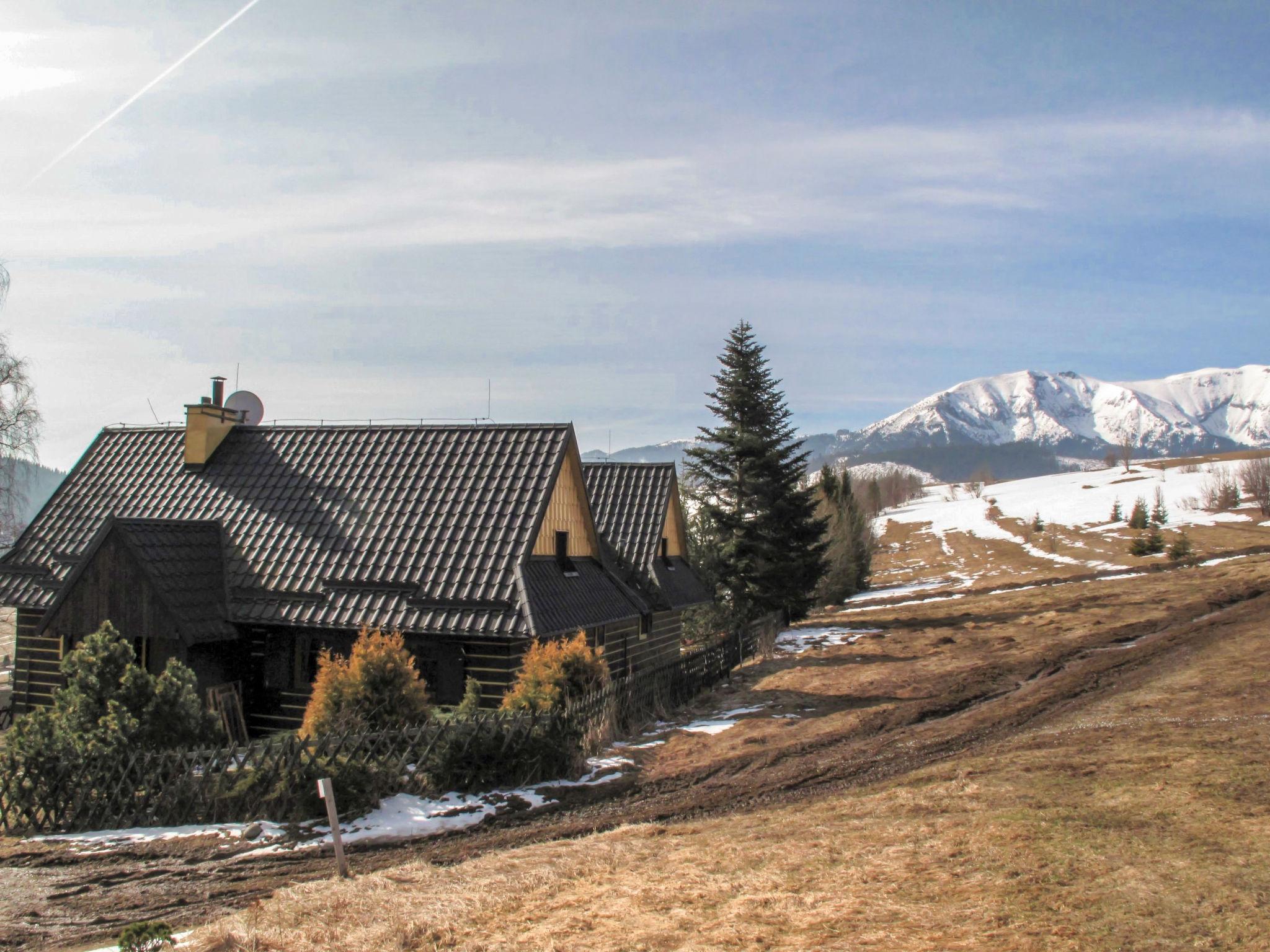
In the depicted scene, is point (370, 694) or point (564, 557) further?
point (564, 557)

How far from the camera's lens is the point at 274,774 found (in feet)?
45.2

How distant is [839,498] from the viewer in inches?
2095

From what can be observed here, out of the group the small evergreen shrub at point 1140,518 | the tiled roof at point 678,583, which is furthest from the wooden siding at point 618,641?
the small evergreen shrub at point 1140,518

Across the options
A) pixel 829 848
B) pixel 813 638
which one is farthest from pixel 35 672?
pixel 813 638

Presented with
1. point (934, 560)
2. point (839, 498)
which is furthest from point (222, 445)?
point (934, 560)

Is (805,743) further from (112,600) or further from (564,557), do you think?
(112,600)

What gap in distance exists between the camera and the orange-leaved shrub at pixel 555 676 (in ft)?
55.9

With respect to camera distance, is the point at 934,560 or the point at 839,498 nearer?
the point at 839,498

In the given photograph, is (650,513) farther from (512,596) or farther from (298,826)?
(298,826)

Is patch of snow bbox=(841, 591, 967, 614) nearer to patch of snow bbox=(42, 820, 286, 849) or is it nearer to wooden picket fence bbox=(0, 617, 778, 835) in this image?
wooden picket fence bbox=(0, 617, 778, 835)

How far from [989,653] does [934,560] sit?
6206 centimetres

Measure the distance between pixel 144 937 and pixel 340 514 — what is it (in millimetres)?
15228

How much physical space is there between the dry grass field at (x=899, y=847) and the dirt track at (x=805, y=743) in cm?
12

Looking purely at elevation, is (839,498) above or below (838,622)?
above
